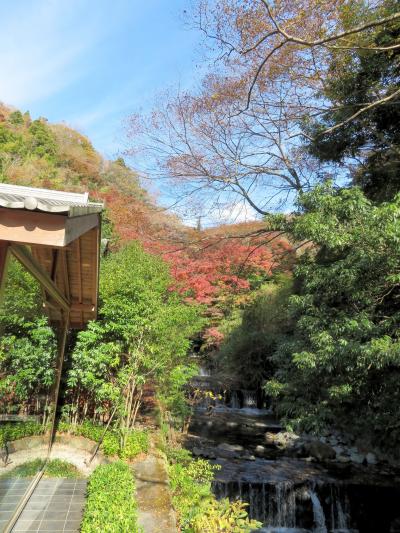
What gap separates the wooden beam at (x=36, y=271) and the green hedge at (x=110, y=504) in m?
2.35

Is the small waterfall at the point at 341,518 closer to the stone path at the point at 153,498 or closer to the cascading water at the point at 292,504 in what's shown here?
the cascading water at the point at 292,504

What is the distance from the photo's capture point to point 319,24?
6758 millimetres

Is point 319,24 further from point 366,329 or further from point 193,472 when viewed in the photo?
point 193,472

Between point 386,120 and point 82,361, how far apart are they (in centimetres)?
797

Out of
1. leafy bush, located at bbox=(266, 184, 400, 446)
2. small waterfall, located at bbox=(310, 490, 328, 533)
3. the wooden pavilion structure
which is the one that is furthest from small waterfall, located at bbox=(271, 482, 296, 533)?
the wooden pavilion structure

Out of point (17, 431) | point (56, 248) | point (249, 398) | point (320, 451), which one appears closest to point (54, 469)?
point (17, 431)

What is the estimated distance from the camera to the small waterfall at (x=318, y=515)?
23.8 feet

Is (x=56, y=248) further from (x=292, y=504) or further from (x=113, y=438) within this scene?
(x=292, y=504)

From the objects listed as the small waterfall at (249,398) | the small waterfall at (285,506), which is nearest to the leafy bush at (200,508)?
the small waterfall at (285,506)

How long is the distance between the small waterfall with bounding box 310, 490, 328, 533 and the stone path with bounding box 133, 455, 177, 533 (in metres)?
3.12

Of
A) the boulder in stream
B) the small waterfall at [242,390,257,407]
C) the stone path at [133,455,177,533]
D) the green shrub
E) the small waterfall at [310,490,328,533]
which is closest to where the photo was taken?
Answer: the stone path at [133,455,177,533]

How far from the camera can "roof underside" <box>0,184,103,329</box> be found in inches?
86.6

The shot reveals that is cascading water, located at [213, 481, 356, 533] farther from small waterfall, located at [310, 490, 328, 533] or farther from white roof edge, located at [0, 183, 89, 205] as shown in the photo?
white roof edge, located at [0, 183, 89, 205]

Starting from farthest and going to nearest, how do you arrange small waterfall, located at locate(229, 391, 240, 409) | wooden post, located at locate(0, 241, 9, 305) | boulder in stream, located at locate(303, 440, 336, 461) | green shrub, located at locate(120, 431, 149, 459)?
1. small waterfall, located at locate(229, 391, 240, 409)
2. boulder in stream, located at locate(303, 440, 336, 461)
3. green shrub, located at locate(120, 431, 149, 459)
4. wooden post, located at locate(0, 241, 9, 305)
